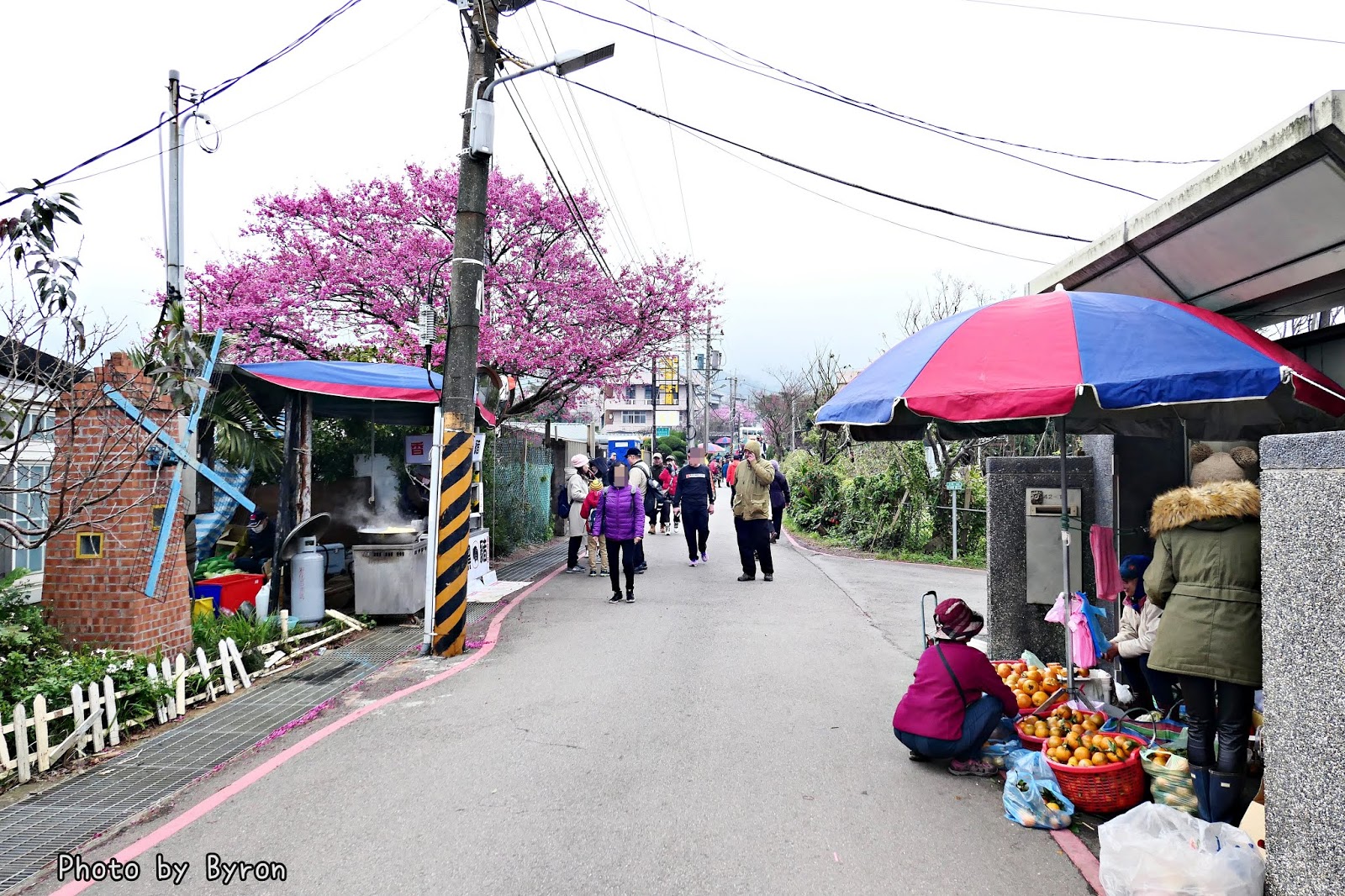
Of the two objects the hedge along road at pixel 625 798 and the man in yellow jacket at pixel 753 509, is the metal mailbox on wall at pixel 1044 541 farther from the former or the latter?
the man in yellow jacket at pixel 753 509

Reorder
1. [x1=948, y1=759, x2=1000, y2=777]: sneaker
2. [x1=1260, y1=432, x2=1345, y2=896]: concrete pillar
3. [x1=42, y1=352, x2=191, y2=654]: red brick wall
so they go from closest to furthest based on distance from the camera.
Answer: [x1=1260, y1=432, x2=1345, y2=896]: concrete pillar < [x1=948, y1=759, x2=1000, y2=777]: sneaker < [x1=42, y1=352, x2=191, y2=654]: red brick wall

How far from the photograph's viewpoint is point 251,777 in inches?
199

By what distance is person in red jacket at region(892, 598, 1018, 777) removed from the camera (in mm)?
4992

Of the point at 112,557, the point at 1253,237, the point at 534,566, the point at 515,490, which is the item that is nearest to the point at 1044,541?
the point at 1253,237

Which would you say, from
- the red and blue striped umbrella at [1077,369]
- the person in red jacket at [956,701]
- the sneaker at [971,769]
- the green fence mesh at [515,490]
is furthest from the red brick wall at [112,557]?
the green fence mesh at [515,490]

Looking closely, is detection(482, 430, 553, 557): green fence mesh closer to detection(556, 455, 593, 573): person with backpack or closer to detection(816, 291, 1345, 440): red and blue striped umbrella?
detection(556, 455, 593, 573): person with backpack

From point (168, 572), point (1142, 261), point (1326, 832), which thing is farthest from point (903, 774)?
point (168, 572)

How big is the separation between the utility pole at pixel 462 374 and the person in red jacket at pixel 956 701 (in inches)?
191

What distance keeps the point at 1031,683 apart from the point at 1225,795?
190cm

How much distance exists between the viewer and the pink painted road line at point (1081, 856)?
146 inches

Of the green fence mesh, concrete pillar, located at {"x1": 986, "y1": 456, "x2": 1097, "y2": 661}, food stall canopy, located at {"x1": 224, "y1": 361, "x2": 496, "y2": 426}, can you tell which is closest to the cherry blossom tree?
the green fence mesh

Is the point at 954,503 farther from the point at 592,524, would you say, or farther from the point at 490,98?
the point at 490,98

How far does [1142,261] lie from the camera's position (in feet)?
20.6

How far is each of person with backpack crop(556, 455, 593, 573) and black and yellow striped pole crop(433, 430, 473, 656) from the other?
510cm
